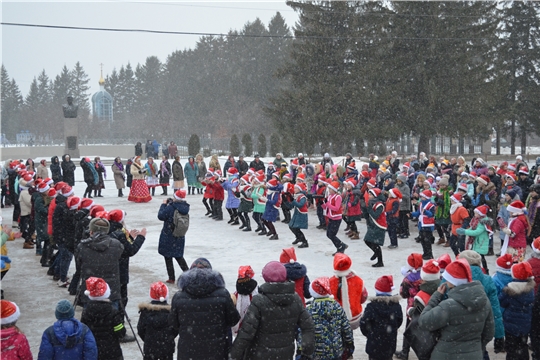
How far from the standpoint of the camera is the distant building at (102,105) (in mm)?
101000

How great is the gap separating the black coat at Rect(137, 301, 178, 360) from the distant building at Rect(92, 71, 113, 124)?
9791 centimetres

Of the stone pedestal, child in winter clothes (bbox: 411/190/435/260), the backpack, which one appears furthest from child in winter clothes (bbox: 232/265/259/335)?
the stone pedestal

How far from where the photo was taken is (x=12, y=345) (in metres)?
5.07

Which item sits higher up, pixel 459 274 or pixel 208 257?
pixel 459 274

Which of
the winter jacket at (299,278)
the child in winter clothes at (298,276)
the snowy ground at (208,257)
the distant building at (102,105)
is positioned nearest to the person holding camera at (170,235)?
the snowy ground at (208,257)

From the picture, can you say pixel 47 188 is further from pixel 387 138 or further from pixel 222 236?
pixel 387 138

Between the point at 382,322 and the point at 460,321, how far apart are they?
135 centimetres

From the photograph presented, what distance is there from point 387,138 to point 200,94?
129 ft

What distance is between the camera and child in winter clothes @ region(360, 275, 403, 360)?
627cm

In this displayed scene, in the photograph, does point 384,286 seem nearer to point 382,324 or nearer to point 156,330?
point 382,324

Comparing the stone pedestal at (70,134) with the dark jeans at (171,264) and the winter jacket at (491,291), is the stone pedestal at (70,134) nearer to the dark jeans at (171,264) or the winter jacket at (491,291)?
the dark jeans at (171,264)

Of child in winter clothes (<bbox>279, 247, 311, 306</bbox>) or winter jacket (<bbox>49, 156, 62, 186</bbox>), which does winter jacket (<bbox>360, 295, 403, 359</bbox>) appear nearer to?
child in winter clothes (<bbox>279, 247, 311, 306</bbox>)

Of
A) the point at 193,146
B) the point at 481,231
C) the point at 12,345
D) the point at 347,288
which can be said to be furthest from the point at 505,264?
the point at 193,146

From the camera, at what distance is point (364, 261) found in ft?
41.9
